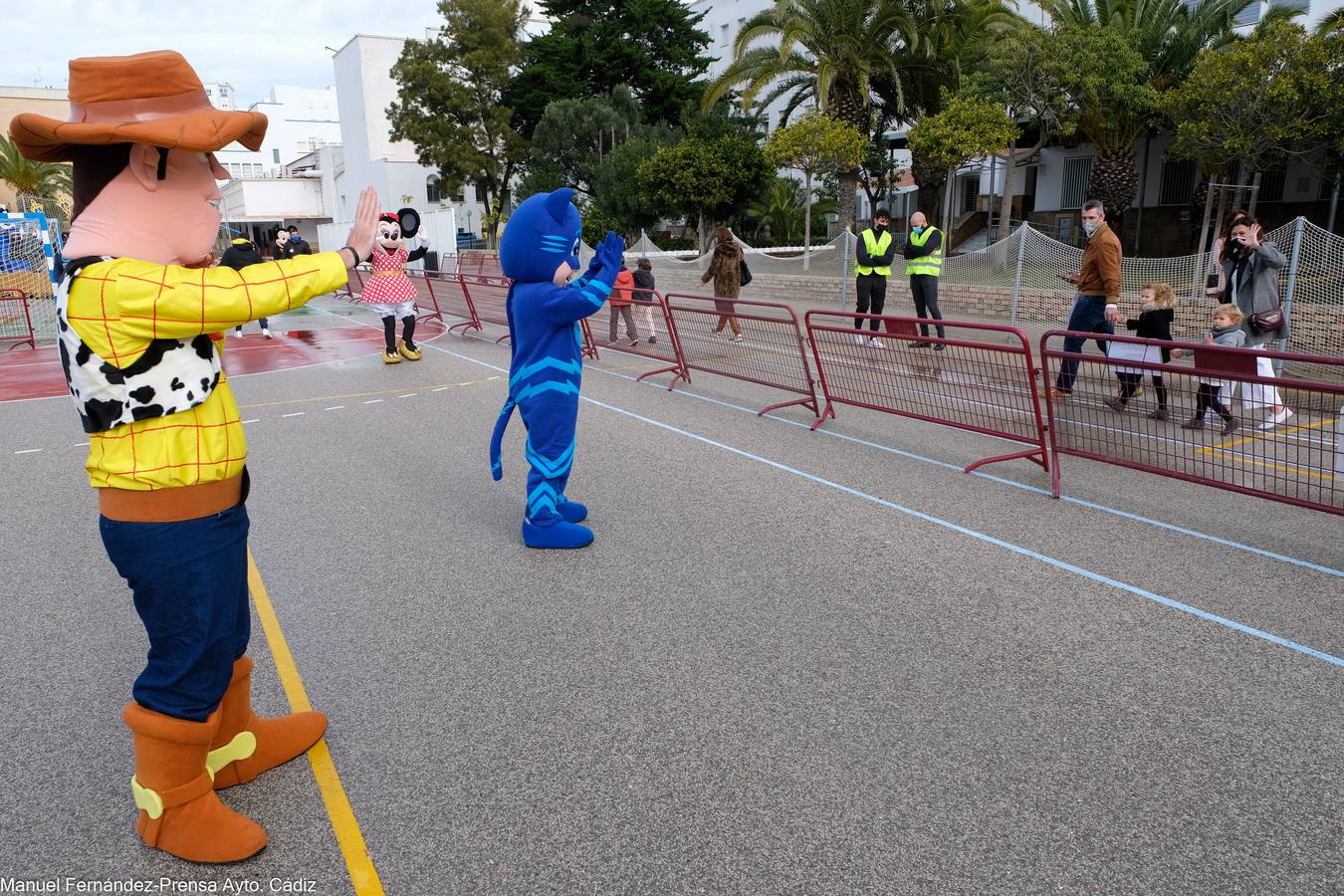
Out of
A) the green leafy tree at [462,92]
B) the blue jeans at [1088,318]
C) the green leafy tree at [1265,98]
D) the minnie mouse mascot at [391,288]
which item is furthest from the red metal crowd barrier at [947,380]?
the green leafy tree at [462,92]

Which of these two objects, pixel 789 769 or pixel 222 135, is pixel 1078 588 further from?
pixel 222 135

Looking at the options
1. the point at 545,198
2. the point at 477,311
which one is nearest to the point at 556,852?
the point at 545,198

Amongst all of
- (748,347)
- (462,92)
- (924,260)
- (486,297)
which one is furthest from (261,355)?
(462,92)

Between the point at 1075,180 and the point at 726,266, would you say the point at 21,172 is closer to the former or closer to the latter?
the point at 726,266

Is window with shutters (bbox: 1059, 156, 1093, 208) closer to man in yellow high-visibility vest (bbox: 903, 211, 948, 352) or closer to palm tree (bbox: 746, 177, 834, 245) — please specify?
palm tree (bbox: 746, 177, 834, 245)

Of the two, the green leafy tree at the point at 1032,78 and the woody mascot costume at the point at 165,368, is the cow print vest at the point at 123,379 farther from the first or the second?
the green leafy tree at the point at 1032,78

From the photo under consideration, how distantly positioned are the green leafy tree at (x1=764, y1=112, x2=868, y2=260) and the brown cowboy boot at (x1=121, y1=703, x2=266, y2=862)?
2023 cm

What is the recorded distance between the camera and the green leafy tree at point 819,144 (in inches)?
863

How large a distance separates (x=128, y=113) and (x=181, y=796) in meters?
2.04

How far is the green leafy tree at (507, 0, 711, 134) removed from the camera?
1426 inches

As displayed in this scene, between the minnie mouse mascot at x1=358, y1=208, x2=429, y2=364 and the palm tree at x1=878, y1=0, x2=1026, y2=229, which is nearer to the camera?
the minnie mouse mascot at x1=358, y1=208, x2=429, y2=364

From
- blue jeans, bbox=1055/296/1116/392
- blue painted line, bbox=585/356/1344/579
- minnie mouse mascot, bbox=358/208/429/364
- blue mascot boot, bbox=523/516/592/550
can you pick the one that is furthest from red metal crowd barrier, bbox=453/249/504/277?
blue mascot boot, bbox=523/516/592/550

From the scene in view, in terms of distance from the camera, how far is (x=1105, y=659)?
396 cm

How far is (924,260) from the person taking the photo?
11664 mm
